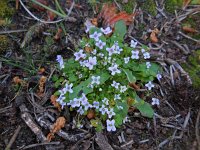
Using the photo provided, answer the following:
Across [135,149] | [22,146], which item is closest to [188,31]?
[135,149]

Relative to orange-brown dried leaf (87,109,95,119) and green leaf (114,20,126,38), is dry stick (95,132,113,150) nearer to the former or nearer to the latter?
orange-brown dried leaf (87,109,95,119)

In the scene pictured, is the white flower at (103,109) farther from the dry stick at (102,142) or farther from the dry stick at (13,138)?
the dry stick at (13,138)

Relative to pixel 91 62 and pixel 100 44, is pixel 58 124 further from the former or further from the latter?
pixel 100 44

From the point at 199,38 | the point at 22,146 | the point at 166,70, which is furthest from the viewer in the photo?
the point at 199,38

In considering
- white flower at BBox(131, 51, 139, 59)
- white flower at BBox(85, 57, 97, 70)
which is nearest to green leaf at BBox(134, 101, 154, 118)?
white flower at BBox(131, 51, 139, 59)

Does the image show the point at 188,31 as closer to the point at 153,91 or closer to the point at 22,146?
the point at 153,91
